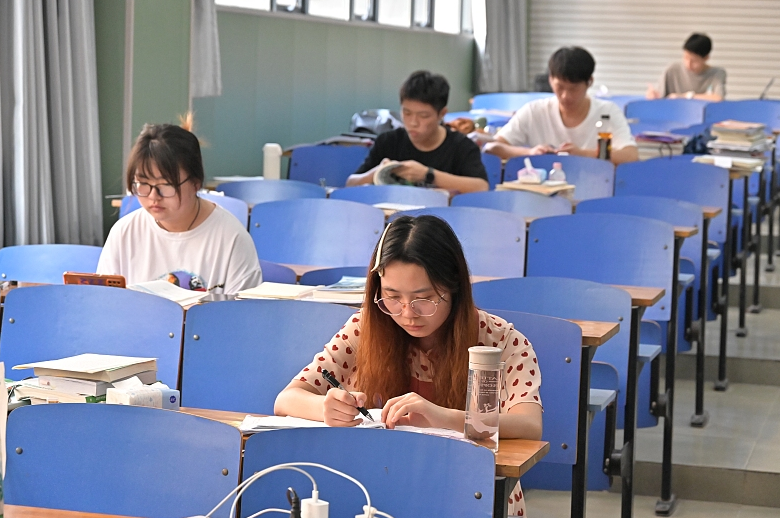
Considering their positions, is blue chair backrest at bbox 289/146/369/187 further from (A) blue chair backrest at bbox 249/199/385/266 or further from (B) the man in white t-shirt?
(A) blue chair backrest at bbox 249/199/385/266

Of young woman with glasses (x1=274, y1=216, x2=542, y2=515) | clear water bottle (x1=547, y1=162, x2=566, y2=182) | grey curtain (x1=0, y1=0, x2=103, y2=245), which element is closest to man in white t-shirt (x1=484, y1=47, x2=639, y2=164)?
clear water bottle (x1=547, y1=162, x2=566, y2=182)

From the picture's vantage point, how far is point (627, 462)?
330 centimetres

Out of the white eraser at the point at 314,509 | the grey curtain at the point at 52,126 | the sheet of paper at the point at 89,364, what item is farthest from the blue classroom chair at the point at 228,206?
the white eraser at the point at 314,509

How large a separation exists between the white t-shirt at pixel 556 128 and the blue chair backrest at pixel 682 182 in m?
0.65

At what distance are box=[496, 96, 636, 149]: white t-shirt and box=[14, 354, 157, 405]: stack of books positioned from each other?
429 centimetres

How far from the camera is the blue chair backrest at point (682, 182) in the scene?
535cm


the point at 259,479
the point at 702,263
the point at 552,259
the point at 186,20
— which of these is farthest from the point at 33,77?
the point at 259,479

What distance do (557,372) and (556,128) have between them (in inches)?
148

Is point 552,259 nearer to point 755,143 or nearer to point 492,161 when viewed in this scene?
point 492,161

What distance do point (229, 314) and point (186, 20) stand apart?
3.32 metres

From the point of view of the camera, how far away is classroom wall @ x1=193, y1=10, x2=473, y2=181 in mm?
6965

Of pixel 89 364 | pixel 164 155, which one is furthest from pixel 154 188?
pixel 89 364

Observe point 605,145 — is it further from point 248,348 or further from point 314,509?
point 314,509

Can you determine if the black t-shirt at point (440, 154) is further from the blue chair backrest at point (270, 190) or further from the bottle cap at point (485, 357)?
the bottle cap at point (485, 357)
